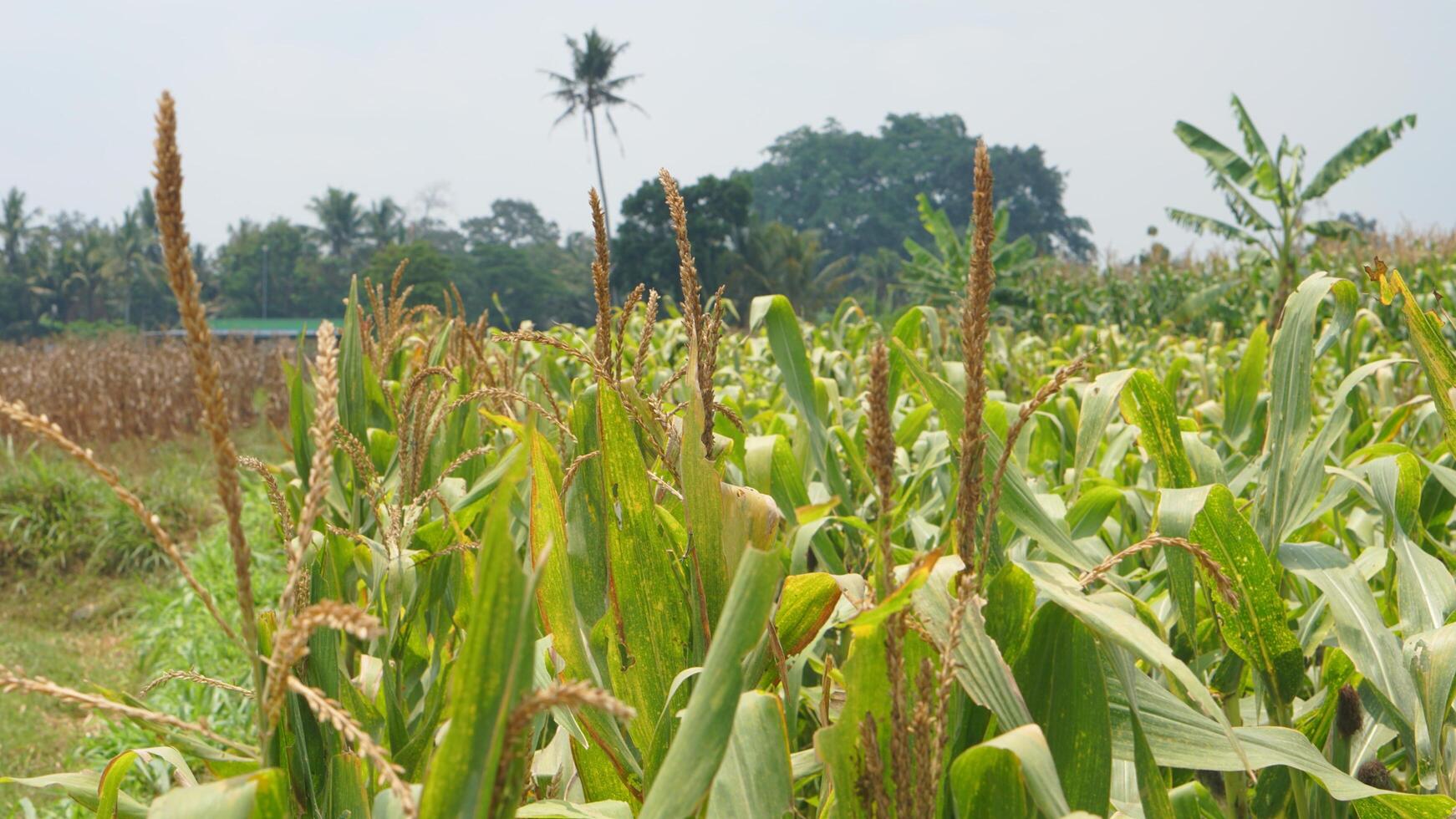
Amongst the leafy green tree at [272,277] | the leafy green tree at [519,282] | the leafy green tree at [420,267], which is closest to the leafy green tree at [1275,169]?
the leafy green tree at [420,267]

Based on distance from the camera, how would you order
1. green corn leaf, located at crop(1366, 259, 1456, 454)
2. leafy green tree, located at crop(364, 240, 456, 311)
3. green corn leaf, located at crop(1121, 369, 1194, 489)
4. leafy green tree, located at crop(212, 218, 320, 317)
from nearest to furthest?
green corn leaf, located at crop(1366, 259, 1456, 454)
green corn leaf, located at crop(1121, 369, 1194, 489)
leafy green tree, located at crop(364, 240, 456, 311)
leafy green tree, located at crop(212, 218, 320, 317)

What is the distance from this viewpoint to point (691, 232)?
42062 mm

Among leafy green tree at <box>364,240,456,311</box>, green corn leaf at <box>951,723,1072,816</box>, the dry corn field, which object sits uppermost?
leafy green tree at <box>364,240,456,311</box>

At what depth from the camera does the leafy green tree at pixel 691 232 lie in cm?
4150

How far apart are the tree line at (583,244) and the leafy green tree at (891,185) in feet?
0.42

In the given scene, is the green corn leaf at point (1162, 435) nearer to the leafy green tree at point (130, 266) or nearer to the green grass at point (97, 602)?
the green grass at point (97, 602)

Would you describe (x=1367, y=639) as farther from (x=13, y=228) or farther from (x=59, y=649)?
(x=13, y=228)

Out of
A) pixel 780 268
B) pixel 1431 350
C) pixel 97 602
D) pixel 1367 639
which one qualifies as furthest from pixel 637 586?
pixel 780 268

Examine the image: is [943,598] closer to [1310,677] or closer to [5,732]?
[1310,677]

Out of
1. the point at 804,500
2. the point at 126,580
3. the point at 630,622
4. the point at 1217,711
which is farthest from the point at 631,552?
the point at 126,580

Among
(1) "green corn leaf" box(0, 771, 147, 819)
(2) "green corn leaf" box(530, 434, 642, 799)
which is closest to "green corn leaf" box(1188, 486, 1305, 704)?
(2) "green corn leaf" box(530, 434, 642, 799)

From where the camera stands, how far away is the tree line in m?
42.9

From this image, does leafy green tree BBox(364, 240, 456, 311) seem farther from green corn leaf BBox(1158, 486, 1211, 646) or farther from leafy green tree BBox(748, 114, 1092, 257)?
green corn leaf BBox(1158, 486, 1211, 646)

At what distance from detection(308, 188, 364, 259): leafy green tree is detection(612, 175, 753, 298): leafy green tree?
2724 cm
